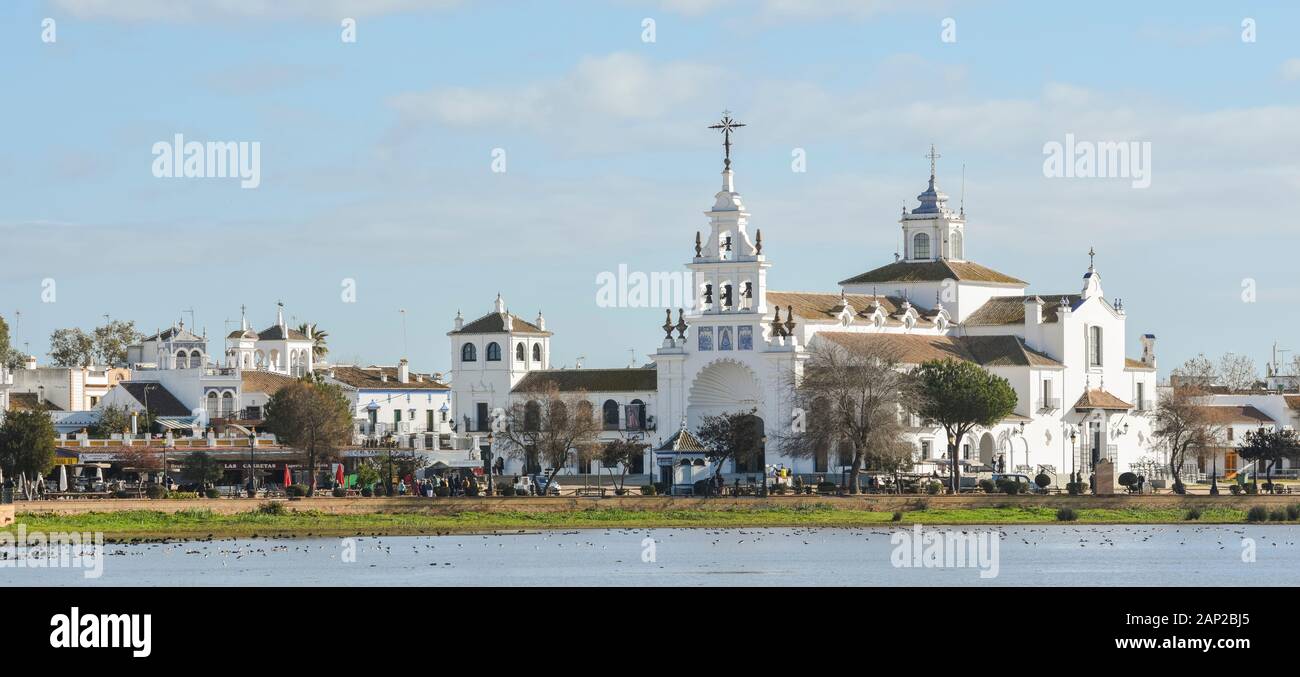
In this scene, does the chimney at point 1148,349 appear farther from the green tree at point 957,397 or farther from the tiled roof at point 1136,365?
the green tree at point 957,397

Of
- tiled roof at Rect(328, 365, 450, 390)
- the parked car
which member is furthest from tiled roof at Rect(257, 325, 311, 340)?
the parked car

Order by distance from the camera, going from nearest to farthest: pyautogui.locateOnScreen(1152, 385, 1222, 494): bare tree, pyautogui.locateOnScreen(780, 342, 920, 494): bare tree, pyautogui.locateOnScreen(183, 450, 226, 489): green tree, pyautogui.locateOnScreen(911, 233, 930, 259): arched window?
pyautogui.locateOnScreen(183, 450, 226, 489): green tree < pyautogui.locateOnScreen(780, 342, 920, 494): bare tree < pyautogui.locateOnScreen(1152, 385, 1222, 494): bare tree < pyautogui.locateOnScreen(911, 233, 930, 259): arched window

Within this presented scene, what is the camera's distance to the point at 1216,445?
99500mm

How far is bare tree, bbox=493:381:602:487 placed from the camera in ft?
301

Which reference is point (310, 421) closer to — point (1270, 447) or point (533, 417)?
point (533, 417)

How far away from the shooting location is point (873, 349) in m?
89.9

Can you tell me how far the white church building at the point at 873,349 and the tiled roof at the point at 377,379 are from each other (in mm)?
12196

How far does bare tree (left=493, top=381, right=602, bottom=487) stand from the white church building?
2.15 meters

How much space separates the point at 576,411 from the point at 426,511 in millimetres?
25508

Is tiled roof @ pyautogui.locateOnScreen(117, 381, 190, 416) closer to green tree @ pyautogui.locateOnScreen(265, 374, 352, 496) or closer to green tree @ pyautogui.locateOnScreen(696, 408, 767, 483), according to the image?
green tree @ pyautogui.locateOnScreen(265, 374, 352, 496)

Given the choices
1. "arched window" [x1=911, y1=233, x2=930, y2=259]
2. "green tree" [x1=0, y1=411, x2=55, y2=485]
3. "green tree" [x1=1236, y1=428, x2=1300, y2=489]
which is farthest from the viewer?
"arched window" [x1=911, y1=233, x2=930, y2=259]

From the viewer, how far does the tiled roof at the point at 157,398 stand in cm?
11281
